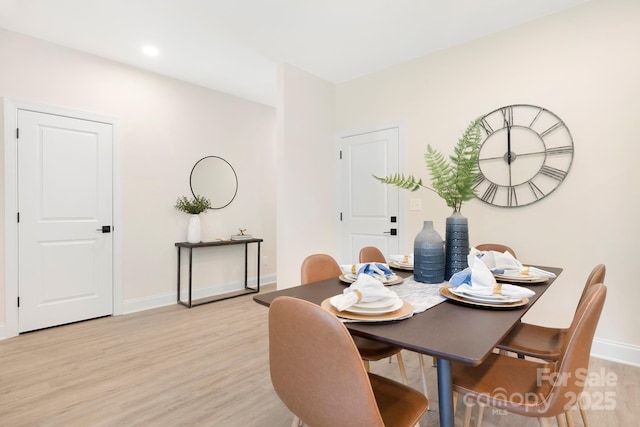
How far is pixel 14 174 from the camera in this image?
2930 mm

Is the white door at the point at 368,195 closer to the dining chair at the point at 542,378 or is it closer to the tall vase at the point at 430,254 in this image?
the tall vase at the point at 430,254

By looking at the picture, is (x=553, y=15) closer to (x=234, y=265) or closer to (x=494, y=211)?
(x=494, y=211)

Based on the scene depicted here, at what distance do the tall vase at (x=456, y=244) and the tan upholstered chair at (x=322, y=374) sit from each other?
0.79 meters

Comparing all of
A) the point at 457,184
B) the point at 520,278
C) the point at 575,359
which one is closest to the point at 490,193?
the point at 520,278

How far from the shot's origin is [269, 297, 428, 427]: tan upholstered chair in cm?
91

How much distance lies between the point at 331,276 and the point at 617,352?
225 cm

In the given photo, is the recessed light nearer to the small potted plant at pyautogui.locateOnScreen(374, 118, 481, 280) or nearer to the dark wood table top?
the small potted plant at pyautogui.locateOnScreen(374, 118, 481, 280)

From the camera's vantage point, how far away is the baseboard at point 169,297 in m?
3.65

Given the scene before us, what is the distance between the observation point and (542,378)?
51.8 inches

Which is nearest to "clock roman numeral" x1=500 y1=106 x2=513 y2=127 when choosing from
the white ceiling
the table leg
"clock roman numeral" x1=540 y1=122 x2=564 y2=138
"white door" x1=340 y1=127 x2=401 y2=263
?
"clock roman numeral" x1=540 y1=122 x2=564 y2=138

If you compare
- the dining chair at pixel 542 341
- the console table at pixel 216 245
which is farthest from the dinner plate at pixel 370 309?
the console table at pixel 216 245

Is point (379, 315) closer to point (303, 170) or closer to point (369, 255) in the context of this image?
point (369, 255)

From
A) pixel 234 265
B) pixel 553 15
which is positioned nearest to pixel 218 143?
pixel 234 265

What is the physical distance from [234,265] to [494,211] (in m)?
3.26
